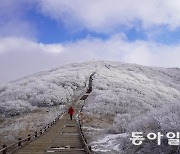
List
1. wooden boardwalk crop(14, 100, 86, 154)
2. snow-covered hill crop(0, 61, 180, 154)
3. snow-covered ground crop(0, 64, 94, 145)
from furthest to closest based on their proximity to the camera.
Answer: snow-covered ground crop(0, 64, 94, 145)
wooden boardwalk crop(14, 100, 86, 154)
snow-covered hill crop(0, 61, 180, 154)

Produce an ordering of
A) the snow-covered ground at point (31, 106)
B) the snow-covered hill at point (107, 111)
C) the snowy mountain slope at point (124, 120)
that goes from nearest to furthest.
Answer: the snowy mountain slope at point (124, 120) < the snow-covered hill at point (107, 111) < the snow-covered ground at point (31, 106)

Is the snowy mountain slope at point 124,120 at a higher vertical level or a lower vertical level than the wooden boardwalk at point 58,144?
A: higher

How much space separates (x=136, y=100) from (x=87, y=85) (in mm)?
27465

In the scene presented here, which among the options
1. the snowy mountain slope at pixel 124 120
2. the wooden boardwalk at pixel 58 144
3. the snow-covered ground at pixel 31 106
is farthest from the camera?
the snow-covered ground at pixel 31 106

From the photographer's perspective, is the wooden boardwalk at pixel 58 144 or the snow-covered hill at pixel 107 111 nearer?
the snow-covered hill at pixel 107 111

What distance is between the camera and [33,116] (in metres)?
47.0

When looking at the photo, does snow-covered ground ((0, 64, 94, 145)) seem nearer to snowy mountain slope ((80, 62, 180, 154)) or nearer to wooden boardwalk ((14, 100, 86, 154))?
snowy mountain slope ((80, 62, 180, 154))

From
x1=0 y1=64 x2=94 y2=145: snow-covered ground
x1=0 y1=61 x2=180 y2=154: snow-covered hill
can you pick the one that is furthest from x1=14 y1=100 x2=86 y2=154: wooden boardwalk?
x1=0 y1=64 x2=94 y2=145: snow-covered ground

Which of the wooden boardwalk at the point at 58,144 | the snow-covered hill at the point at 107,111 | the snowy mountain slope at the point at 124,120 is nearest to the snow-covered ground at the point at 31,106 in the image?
the snow-covered hill at the point at 107,111

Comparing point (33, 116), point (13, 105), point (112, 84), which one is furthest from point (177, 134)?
point (112, 84)

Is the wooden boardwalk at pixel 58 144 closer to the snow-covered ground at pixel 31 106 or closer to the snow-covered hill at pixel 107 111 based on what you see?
the snow-covered hill at pixel 107 111

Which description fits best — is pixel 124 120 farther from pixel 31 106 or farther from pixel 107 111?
pixel 31 106

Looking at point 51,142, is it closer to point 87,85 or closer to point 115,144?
point 115,144

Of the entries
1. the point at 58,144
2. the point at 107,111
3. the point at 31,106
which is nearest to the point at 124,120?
the point at 58,144
